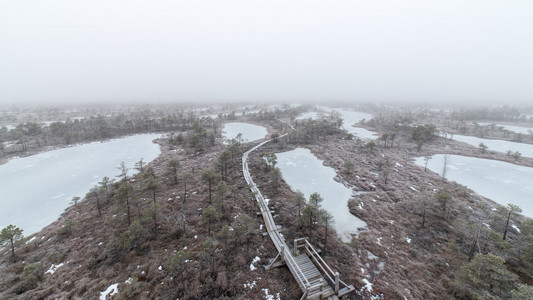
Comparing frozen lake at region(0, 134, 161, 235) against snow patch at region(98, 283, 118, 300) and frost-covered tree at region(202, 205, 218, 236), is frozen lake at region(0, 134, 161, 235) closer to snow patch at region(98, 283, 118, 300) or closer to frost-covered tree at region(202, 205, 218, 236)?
snow patch at region(98, 283, 118, 300)

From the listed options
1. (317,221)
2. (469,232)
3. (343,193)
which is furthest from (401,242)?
(343,193)

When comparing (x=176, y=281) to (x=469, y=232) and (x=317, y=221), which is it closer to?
(x=317, y=221)

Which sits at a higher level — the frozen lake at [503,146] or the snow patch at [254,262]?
the frozen lake at [503,146]

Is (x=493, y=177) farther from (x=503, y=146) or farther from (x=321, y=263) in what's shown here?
(x=321, y=263)

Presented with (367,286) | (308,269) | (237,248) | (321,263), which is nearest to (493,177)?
(367,286)

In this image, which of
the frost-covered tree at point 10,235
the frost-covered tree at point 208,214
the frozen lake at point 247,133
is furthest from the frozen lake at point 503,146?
the frost-covered tree at point 10,235

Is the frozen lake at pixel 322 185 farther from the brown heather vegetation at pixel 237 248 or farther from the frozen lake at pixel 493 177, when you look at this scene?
the frozen lake at pixel 493 177
